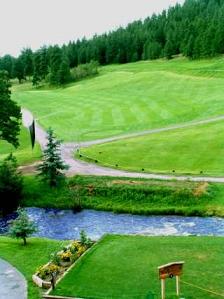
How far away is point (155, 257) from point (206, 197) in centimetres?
1705

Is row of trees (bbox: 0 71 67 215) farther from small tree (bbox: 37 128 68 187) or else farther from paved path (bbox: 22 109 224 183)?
paved path (bbox: 22 109 224 183)

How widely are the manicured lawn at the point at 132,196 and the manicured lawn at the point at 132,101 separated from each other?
19.0 metres

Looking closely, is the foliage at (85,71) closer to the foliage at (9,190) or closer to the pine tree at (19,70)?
the pine tree at (19,70)

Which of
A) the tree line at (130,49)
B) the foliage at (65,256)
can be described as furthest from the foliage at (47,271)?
the tree line at (130,49)

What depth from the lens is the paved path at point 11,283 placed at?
2617 centimetres

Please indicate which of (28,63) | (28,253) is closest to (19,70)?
(28,63)

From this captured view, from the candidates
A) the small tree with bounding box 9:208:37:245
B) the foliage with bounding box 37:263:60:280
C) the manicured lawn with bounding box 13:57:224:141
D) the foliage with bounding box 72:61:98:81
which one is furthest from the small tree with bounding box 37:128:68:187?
the foliage with bounding box 72:61:98:81

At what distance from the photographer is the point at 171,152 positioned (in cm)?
5716

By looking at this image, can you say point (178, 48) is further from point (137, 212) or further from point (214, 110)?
point (137, 212)

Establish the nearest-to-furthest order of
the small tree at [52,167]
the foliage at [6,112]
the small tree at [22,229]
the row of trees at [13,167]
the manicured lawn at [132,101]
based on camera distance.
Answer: the small tree at [22,229] < the row of trees at [13,167] < the small tree at [52,167] < the foliage at [6,112] < the manicured lawn at [132,101]

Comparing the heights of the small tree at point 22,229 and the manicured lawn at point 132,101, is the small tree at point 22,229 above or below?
below

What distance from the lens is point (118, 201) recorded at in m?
48.4

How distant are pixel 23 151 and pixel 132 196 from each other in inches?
856

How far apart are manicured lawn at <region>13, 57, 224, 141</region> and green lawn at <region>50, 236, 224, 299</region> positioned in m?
38.6
